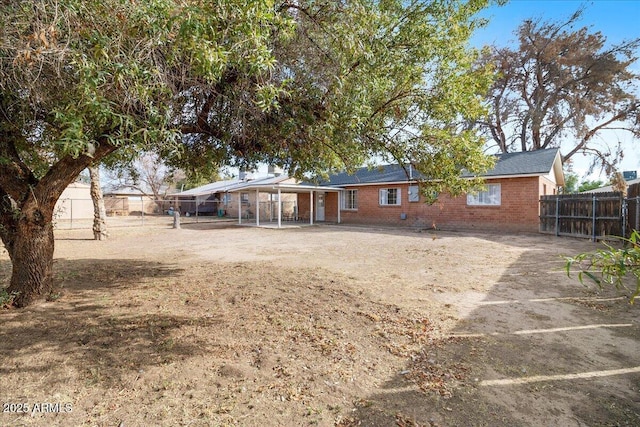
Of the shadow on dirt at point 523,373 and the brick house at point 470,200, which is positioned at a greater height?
the brick house at point 470,200

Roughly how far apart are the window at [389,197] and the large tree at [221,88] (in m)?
13.7

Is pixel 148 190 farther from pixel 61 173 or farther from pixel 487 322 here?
pixel 487 322

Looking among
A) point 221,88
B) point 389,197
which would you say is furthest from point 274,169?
point 389,197

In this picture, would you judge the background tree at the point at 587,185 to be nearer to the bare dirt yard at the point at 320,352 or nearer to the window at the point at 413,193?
the window at the point at 413,193

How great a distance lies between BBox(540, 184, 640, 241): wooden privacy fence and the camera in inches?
421

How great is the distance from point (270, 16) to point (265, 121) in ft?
7.37

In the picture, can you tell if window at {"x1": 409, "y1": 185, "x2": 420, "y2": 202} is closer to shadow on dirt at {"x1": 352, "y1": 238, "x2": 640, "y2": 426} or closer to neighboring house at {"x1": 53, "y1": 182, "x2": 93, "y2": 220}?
shadow on dirt at {"x1": 352, "y1": 238, "x2": 640, "y2": 426}

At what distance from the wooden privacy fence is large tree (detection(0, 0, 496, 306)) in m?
8.53

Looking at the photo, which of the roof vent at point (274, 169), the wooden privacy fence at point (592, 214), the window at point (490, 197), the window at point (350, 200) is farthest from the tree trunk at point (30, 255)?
the window at point (350, 200)

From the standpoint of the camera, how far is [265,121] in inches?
197

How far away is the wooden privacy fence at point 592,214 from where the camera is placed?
1070 cm

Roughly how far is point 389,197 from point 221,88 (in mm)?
16737

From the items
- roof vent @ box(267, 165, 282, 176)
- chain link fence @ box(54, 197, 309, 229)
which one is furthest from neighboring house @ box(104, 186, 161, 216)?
roof vent @ box(267, 165, 282, 176)

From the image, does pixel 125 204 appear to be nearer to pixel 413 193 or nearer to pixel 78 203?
pixel 78 203
